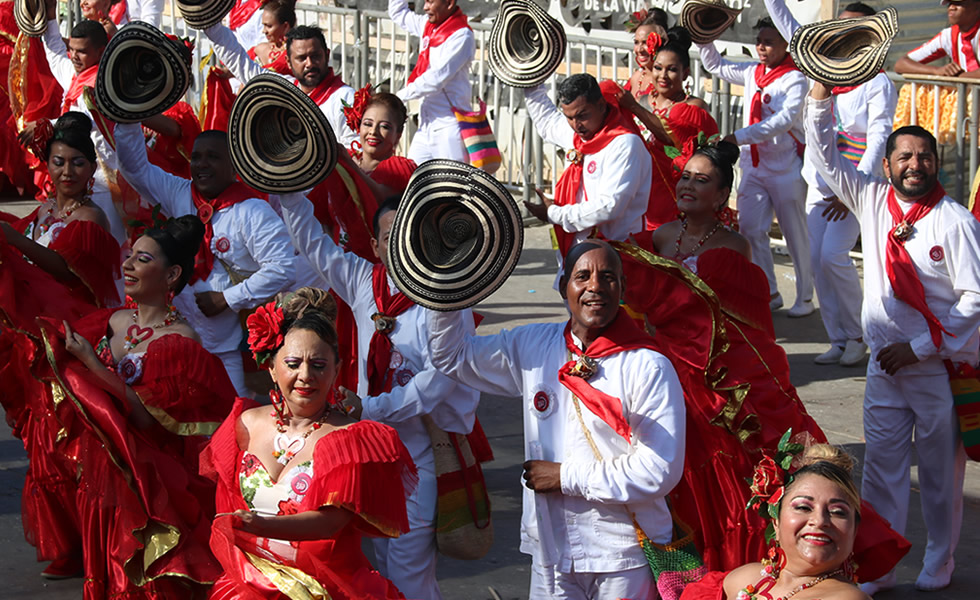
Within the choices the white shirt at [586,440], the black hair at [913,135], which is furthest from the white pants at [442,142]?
the white shirt at [586,440]

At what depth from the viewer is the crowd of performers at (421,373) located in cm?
403

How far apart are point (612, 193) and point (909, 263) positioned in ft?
6.18

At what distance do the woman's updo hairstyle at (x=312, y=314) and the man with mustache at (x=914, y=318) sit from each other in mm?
2673

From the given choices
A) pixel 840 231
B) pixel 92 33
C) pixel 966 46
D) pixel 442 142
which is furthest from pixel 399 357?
pixel 966 46

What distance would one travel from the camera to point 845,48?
19.3 feet

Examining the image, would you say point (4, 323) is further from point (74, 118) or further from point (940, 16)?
point (940, 16)

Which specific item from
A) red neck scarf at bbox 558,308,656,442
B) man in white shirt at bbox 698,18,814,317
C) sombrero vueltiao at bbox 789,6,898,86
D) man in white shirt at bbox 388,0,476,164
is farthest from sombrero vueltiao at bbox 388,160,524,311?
man in white shirt at bbox 388,0,476,164

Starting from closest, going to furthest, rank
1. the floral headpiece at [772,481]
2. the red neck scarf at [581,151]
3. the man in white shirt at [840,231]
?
the floral headpiece at [772,481]
the red neck scarf at [581,151]
the man in white shirt at [840,231]

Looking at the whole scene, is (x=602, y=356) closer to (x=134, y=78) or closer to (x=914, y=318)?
(x=914, y=318)

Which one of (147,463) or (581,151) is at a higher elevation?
(581,151)

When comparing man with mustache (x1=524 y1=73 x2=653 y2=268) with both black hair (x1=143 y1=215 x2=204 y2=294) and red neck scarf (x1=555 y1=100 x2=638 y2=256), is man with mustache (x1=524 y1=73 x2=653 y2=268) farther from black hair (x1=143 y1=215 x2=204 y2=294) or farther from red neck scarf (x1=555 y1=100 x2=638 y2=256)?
black hair (x1=143 y1=215 x2=204 y2=294)

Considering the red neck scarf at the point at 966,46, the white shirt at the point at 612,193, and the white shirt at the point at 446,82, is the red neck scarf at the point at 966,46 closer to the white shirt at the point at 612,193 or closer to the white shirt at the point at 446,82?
the white shirt at the point at 446,82

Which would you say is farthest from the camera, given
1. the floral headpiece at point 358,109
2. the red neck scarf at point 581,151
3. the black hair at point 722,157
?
the red neck scarf at point 581,151

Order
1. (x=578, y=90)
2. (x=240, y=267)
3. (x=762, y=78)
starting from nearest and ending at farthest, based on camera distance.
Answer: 1. (x=240, y=267)
2. (x=578, y=90)
3. (x=762, y=78)
